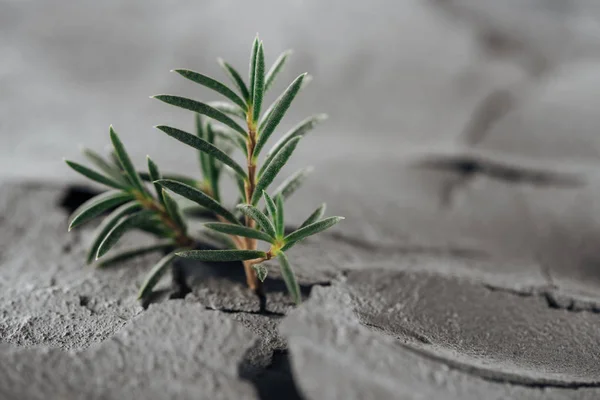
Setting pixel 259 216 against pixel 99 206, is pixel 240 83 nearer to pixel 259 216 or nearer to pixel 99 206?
pixel 259 216

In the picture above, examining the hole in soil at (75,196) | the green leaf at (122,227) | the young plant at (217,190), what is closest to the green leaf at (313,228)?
the young plant at (217,190)

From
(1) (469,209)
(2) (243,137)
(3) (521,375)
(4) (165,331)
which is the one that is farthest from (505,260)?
(4) (165,331)

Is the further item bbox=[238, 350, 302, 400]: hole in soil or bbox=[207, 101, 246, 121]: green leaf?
bbox=[207, 101, 246, 121]: green leaf

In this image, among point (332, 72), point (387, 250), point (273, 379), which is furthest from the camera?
point (332, 72)

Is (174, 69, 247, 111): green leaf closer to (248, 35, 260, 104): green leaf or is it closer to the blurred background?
(248, 35, 260, 104): green leaf

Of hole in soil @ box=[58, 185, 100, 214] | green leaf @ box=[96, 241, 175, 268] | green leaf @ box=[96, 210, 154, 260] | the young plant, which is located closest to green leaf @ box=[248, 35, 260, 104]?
the young plant

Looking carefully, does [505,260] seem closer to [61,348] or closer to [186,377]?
[186,377]

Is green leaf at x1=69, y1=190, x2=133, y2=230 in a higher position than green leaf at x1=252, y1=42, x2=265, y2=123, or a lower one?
lower

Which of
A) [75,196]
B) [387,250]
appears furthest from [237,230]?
[75,196]

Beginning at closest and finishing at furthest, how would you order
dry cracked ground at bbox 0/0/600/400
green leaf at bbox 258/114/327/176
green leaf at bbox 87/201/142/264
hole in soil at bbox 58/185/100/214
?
dry cracked ground at bbox 0/0/600/400
green leaf at bbox 258/114/327/176
green leaf at bbox 87/201/142/264
hole in soil at bbox 58/185/100/214
